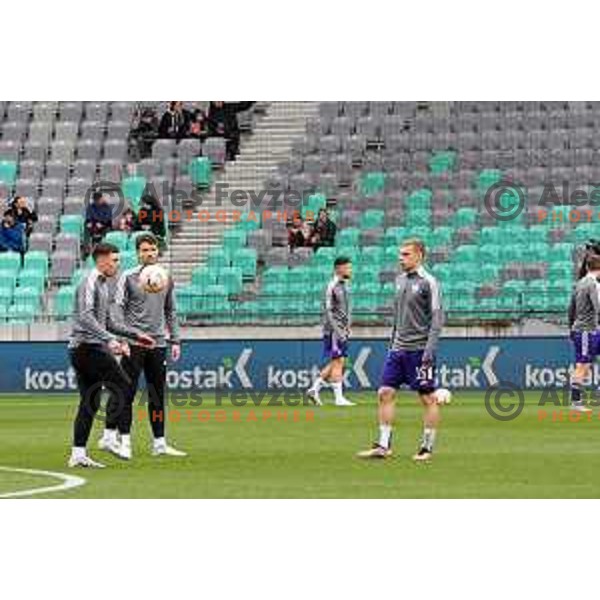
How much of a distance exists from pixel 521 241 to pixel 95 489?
2339 cm

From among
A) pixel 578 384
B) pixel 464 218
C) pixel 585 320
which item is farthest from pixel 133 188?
pixel 585 320

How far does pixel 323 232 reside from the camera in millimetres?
37438

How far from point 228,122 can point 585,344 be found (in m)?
18.5

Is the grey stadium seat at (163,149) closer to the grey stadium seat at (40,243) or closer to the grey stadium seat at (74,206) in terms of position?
the grey stadium seat at (74,206)

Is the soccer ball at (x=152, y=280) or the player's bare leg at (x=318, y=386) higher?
the soccer ball at (x=152, y=280)

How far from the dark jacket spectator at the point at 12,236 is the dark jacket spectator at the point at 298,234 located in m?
5.71

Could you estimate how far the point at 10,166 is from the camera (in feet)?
137

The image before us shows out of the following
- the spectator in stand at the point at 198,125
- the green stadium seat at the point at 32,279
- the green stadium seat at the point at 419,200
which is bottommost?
the green stadium seat at the point at 32,279

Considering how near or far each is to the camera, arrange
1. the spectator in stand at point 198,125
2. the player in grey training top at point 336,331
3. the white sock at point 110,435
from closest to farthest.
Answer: the white sock at point 110,435 → the player in grey training top at point 336,331 → the spectator in stand at point 198,125

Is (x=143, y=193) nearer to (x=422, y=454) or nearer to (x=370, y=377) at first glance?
(x=370, y=377)

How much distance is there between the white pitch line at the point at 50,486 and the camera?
45.1ft

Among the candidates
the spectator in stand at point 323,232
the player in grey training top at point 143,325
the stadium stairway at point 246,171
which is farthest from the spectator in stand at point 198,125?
the player in grey training top at point 143,325

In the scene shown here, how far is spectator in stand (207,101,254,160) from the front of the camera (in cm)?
4119

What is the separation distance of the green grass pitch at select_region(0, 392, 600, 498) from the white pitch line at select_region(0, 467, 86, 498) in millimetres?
138
